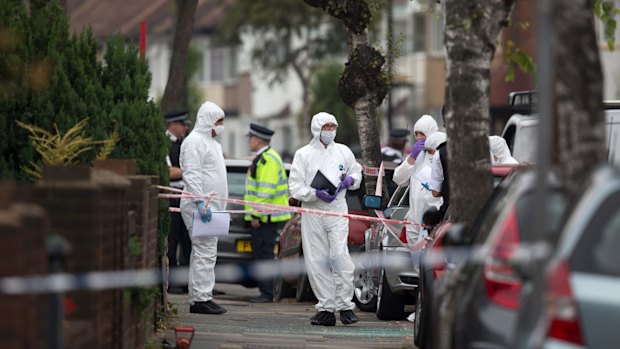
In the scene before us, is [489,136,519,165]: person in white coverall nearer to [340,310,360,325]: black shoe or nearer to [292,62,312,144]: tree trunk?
[340,310,360,325]: black shoe

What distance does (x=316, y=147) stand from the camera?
15.6 m

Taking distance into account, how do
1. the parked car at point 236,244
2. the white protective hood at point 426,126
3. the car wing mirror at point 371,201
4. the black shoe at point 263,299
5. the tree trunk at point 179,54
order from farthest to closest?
the tree trunk at point 179,54, the parked car at point 236,244, the black shoe at point 263,299, the white protective hood at point 426,126, the car wing mirror at point 371,201

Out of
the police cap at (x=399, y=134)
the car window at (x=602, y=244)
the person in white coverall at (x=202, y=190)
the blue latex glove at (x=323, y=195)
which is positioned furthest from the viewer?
the police cap at (x=399, y=134)

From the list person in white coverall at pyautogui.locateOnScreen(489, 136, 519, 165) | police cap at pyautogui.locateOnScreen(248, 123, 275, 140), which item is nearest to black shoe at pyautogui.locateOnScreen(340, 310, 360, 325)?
person in white coverall at pyautogui.locateOnScreen(489, 136, 519, 165)

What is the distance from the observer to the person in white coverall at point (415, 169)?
15.7 m

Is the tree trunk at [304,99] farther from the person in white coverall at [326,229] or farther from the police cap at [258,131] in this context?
the person in white coverall at [326,229]

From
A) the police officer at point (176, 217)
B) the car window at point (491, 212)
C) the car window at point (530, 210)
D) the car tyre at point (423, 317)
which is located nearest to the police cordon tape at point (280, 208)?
the police officer at point (176, 217)

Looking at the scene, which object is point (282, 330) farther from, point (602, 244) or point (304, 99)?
point (304, 99)

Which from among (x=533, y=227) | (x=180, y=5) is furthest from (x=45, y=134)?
(x=180, y=5)

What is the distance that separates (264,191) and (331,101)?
135ft

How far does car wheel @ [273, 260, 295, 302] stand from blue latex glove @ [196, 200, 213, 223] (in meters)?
3.28

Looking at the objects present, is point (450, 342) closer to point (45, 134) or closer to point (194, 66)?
point (45, 134)

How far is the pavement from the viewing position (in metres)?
13.2

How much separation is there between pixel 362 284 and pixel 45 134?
5.46 meters
